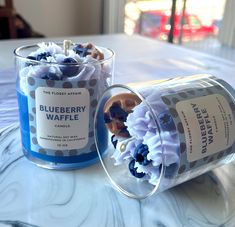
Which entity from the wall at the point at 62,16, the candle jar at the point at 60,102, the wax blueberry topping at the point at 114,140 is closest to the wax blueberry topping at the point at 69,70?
the candle jar at the point at 60,102

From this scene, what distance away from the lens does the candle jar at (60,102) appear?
44 centimetres

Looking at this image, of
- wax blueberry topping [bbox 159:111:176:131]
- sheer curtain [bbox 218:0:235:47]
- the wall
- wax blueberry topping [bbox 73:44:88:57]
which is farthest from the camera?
the wall

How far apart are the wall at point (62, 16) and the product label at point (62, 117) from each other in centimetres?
223

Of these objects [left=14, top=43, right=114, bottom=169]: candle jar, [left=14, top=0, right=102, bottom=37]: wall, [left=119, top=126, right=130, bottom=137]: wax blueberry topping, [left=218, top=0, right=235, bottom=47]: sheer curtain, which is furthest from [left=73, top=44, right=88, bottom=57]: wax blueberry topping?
[left=14, top=0, right=102, bottom=37]: wall

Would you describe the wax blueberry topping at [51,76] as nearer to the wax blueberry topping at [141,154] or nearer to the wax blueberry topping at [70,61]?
the wax blueberry topping at [70,61]

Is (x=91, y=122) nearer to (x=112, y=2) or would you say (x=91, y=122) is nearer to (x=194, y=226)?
(x=194, y=226)

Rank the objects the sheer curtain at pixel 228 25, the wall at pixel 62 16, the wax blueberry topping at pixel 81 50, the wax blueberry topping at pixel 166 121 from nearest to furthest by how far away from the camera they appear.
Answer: the wax blueberry topping at pixel 166 121, the wax blueberry topping at pixel 81 50, the sheer curtain at pixel 228 25, the wall at pixel 62 16

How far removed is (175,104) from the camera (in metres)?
0.40

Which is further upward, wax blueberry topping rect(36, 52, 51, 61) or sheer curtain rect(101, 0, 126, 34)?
wax blueberry topping rect(36, 52, 51, 61)

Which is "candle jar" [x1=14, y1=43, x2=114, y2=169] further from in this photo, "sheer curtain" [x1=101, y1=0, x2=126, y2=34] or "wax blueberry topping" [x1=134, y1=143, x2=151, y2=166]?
"sheer curtain" [x1=101, y1=0, x2=126, y2=34]

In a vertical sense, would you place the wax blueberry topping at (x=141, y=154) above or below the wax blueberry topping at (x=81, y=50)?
below

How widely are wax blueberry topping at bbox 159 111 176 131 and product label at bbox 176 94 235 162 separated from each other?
13mm

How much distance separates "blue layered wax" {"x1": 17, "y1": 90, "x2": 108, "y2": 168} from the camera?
0.47 metres

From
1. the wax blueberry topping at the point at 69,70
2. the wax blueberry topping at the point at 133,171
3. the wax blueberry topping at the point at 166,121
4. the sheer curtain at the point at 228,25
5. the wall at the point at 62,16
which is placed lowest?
the wall at the point at 62,16
